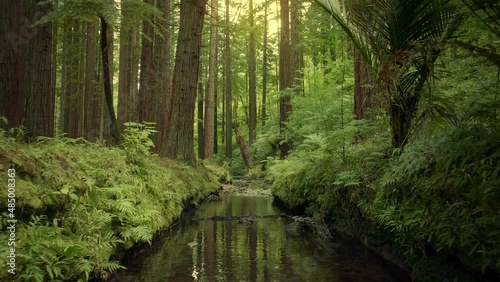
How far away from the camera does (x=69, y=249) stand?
11.5 ft

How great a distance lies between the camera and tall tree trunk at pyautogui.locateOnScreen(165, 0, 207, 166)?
35.9ft

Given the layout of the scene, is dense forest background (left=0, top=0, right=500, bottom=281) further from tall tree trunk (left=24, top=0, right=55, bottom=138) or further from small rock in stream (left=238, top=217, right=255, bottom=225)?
small rock in stream (left=238, top=217, right=255, bottom=225)

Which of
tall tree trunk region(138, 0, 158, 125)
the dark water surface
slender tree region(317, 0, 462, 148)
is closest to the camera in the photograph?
→ the dark water surface

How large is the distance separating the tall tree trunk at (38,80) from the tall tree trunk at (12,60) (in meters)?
0.19

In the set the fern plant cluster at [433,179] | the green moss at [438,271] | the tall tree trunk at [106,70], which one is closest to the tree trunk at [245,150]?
the tall tree trunk at [106,70]

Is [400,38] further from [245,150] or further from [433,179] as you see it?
[245,150]

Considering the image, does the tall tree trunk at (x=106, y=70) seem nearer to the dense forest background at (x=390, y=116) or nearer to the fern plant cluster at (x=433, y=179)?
the dense forest background at (x=390, y=116)

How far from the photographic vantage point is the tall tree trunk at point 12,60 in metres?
6.89

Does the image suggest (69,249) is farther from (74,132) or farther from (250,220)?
(74,132)

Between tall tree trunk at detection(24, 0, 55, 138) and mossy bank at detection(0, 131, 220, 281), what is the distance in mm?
1038

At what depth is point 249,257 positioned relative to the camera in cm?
557

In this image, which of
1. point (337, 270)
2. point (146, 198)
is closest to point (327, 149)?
point (337, 270)

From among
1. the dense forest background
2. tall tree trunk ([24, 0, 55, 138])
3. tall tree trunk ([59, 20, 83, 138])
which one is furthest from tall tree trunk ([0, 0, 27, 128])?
tall tree trunk ([59, 20, 83, 138])

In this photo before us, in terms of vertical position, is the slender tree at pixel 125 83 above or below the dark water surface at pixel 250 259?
above
